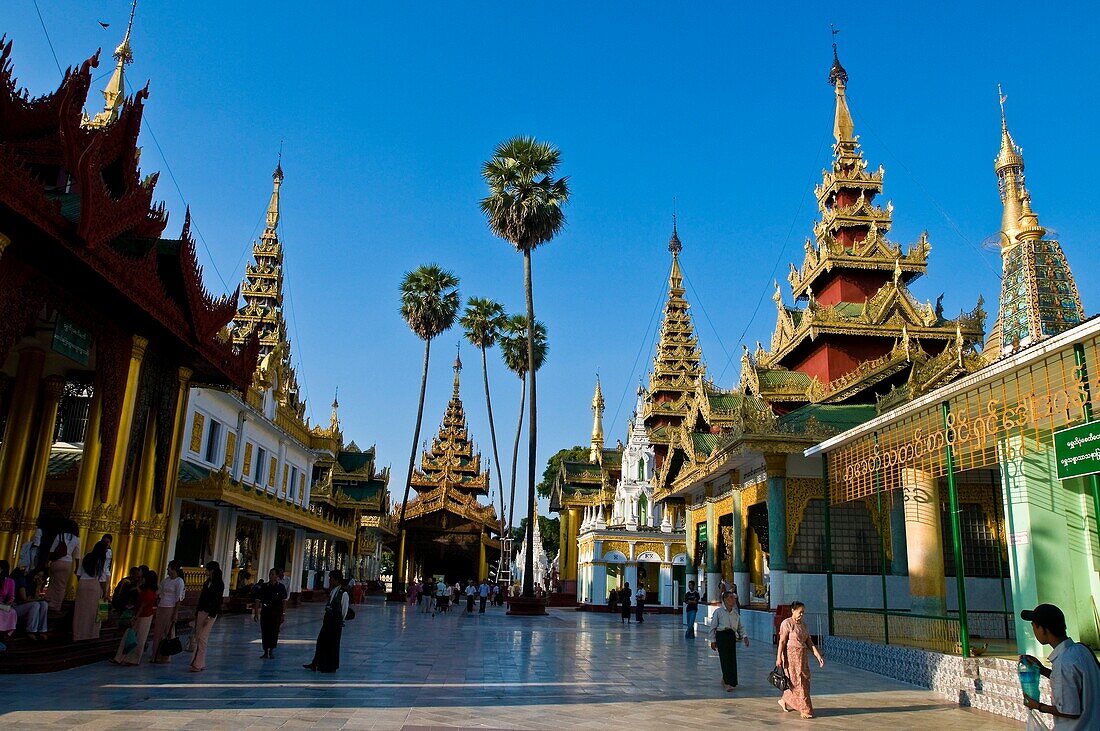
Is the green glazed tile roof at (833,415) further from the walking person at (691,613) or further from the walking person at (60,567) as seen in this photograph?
the walking person at (60,567)

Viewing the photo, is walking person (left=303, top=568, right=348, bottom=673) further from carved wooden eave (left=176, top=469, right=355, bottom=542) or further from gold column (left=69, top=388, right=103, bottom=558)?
carved wooden eave (left=176, top=469, right=355, bottom=542)

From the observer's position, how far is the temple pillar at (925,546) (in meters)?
15.5

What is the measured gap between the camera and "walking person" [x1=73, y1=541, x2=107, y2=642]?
37.7 ft

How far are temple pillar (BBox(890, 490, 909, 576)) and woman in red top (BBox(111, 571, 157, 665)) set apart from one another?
1516cm

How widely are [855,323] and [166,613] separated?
18.3 metres

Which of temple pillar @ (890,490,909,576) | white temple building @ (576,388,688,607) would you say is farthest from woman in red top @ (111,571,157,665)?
white temple building @ (576,388,688,607)

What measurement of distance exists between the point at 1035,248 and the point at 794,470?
27.0 feet

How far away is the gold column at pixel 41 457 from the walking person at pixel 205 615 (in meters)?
6.21

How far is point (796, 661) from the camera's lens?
9305 mm

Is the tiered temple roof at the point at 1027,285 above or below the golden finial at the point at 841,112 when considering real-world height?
below

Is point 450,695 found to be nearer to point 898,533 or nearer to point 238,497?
point 898,533

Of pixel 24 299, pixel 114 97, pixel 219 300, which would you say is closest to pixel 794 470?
pixel 219 300

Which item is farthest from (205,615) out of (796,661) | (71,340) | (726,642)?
(796,661)

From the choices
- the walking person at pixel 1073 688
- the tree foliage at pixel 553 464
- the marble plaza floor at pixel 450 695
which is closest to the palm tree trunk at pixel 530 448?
the marble plaza floor at pixel 450 695
